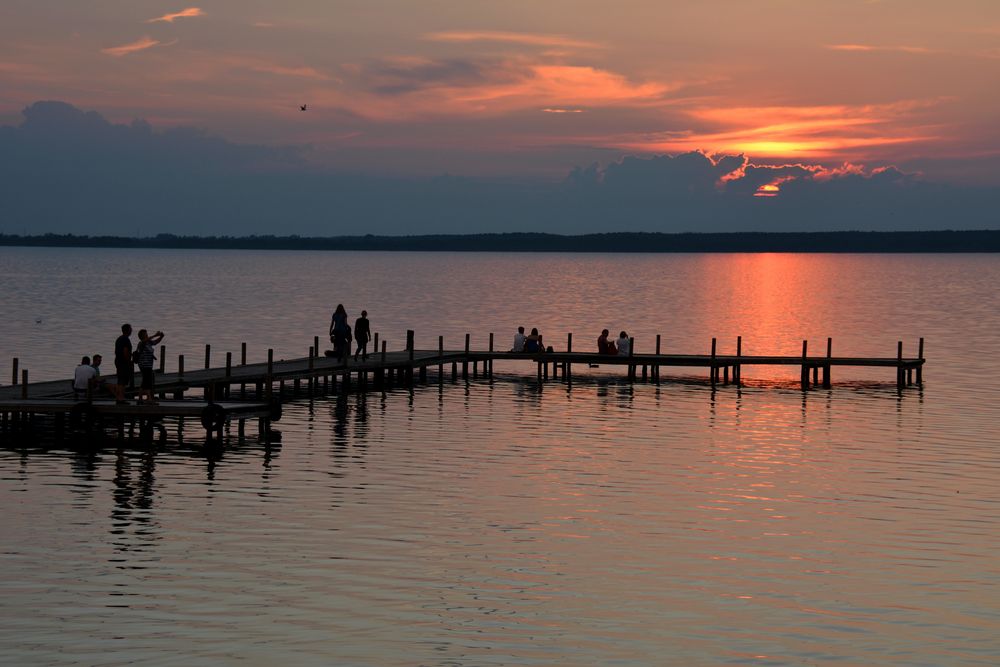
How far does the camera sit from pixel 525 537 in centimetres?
2595

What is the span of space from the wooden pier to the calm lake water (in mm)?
1186

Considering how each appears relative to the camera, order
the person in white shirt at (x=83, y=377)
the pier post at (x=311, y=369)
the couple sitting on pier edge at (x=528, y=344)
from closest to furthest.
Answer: the person in white shirt at (x=83, y=377), the pier post at (x=311, y=369), the couple sitting on pier edge at (x=528, y=344)

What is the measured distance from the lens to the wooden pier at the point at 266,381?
3722cm

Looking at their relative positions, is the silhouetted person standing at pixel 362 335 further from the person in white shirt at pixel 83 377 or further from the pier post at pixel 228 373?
the person in white shirt at pixel 83 377

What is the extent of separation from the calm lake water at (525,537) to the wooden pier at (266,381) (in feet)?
3.89

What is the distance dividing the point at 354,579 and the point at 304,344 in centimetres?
6500

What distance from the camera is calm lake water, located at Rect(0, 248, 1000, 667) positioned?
19.3 metres

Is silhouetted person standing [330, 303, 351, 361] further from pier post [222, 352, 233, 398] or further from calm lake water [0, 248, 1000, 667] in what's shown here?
pier post [222, 352, 233, 398]

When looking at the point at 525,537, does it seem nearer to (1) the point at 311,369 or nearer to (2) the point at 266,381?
(2) the point at 266,381

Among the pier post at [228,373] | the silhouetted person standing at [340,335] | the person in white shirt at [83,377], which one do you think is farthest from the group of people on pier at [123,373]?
the silhouetted person standing at [340,335]

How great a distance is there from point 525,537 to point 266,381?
18.6 m

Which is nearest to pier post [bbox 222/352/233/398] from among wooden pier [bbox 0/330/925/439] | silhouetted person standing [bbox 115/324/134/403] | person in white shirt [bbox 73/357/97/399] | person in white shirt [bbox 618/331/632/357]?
wooden pier [bbox 0/330/925/439]

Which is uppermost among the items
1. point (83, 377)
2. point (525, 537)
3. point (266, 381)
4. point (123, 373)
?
point (123, 373)

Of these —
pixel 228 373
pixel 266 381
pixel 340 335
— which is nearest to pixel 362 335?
pixel 340 335
